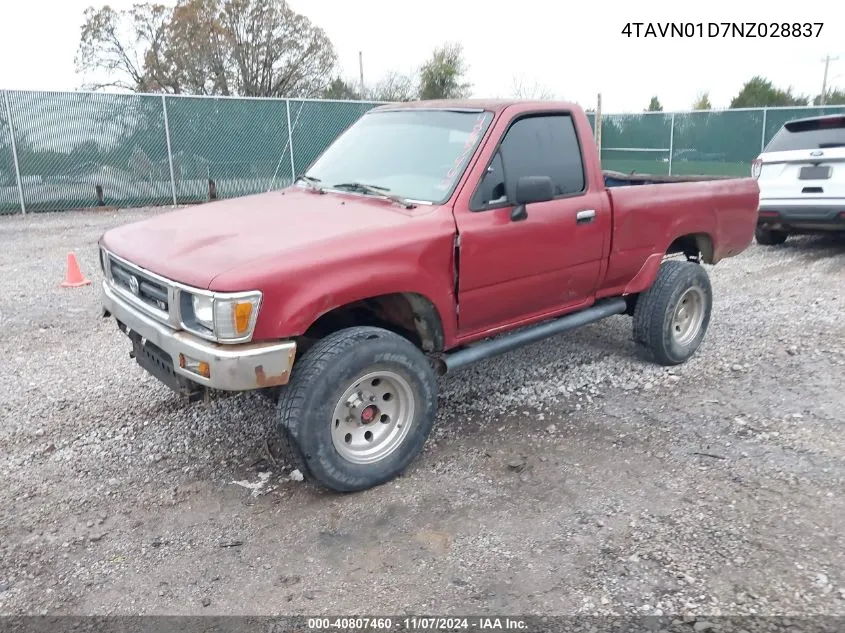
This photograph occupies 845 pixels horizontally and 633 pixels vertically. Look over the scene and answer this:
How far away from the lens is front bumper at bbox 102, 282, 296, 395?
3072 mm

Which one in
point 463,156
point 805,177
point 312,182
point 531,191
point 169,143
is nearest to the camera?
point 531,191

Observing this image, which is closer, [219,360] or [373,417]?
[219,360]

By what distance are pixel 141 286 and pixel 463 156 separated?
1.92m

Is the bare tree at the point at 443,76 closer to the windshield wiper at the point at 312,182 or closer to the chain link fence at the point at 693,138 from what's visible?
the chain link fence at the point at 693,138

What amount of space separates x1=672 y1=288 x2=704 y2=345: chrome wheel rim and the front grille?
12.6 ft

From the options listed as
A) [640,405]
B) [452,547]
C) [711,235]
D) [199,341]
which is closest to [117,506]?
[199,341]

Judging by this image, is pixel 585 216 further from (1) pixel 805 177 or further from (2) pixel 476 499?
(1) pixel 805 177

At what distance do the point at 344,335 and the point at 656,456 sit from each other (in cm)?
194

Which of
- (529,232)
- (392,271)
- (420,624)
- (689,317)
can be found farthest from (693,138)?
(420,624)

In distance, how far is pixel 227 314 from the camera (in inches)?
119

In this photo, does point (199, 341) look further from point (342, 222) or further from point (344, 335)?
point (342, 222)

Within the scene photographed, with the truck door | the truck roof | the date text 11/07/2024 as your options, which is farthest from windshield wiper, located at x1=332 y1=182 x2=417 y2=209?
the date text 11/07/2024

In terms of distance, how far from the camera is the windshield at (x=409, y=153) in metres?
3.95

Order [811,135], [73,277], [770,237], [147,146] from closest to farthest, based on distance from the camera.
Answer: [73,277] → [811,135] → [770,237] → [147,146]
